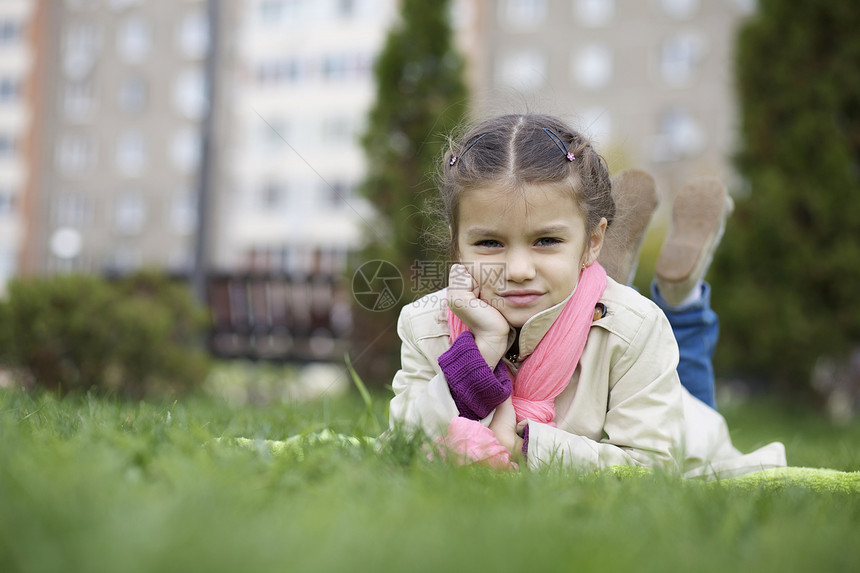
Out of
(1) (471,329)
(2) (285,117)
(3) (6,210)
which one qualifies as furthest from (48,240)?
(1) (471,329)

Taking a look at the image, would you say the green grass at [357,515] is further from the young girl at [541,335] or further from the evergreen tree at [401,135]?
the evergreen tree at [401,135]

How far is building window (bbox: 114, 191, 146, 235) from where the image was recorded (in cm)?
3512

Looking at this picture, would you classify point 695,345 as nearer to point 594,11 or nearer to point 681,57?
point 681,57

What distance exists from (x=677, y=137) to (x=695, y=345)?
82.7ft

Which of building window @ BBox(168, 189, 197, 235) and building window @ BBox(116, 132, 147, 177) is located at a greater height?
building window @ BBox(116, 132, 147, 177)

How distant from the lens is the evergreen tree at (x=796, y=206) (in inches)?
261

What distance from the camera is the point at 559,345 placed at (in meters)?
2.22

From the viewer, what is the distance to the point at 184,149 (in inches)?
1356

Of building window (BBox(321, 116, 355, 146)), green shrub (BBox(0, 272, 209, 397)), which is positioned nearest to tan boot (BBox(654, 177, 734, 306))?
green shrub (BBox(0, 272, 209, 397))

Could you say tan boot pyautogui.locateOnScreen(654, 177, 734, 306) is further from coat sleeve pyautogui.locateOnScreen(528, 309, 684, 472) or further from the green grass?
the green grass

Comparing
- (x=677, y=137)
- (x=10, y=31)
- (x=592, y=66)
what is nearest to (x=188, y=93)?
(x=10, y=31)

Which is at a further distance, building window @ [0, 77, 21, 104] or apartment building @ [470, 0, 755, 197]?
building window @ [0, 77, 21, 104]

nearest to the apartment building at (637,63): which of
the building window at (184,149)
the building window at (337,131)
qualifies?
the building window at (337,131)

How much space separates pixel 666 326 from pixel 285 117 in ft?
109
